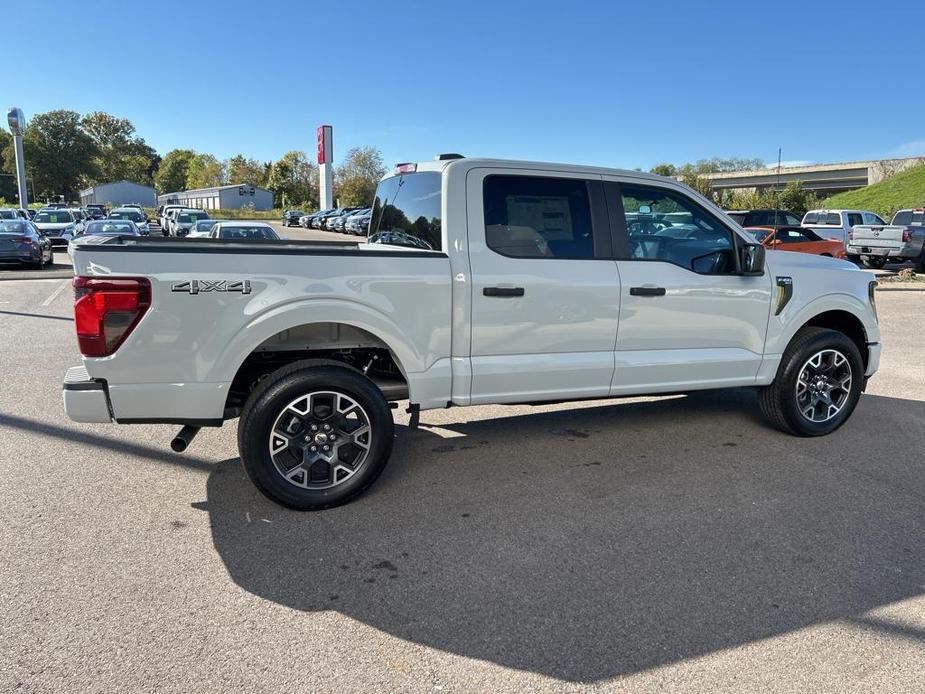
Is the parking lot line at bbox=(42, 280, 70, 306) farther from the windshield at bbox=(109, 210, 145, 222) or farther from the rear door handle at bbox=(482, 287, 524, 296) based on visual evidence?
the windshield at bbox=(109, 210, 145, 222)

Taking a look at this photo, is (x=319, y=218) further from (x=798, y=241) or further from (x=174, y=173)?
(x=174, y=173)

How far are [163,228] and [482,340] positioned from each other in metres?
37.7

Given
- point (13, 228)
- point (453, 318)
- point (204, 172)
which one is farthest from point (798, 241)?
point (204, 172)

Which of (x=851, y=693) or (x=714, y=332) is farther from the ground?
(x=714, y=332)

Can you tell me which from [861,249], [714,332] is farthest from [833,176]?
[714,332]

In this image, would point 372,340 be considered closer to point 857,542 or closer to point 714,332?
point 714,332

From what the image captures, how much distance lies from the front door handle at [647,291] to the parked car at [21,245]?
19292mm

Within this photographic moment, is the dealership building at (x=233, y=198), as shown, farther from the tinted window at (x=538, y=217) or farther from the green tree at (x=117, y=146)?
the tinted window at (x=538, y=217)

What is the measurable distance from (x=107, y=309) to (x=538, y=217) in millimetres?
2637

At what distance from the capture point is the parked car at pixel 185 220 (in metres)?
30.0

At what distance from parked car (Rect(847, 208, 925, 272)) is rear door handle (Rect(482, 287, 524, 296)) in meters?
19.8

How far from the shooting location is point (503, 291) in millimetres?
4289

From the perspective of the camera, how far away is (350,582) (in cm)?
329

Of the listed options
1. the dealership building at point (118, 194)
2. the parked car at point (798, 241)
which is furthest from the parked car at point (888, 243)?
the dealership building at point (118, 194)
